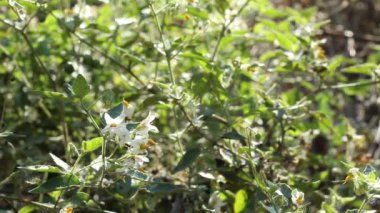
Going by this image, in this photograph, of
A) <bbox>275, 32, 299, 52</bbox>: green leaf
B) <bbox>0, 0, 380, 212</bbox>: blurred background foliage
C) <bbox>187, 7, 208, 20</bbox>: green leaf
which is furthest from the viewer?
<bbox>275, 32, 299, 52</bbox>: green leaf

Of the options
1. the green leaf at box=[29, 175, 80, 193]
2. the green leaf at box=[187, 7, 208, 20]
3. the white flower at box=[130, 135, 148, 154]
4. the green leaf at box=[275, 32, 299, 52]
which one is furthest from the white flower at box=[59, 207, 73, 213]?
the green leaf at box=[275, 32, 299, 52]

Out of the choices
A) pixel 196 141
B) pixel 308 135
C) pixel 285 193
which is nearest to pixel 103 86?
pixel 196 141

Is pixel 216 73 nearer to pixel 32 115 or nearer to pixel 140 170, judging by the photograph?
pixel 140 170

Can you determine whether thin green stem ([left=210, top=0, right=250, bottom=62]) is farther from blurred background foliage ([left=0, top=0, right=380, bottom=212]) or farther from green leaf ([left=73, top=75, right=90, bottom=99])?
green leaf ([left=73, top=75, right=90, bottom=99])

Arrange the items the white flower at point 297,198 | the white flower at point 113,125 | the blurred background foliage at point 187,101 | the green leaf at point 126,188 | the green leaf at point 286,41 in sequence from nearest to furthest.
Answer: the white flower at point 113,125
the white flower at point 297,198
the green leaf at point 126,188
the blurred background foliage at point 187,101
the green leaf at point 286,41

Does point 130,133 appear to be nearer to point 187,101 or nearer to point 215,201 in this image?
point 187,101

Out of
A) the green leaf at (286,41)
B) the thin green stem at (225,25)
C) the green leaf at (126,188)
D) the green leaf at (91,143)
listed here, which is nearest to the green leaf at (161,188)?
the green leaf at (126,188)

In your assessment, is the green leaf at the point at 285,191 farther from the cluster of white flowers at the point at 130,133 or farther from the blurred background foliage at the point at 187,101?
the cluster of white flowers at the point at 130,133
